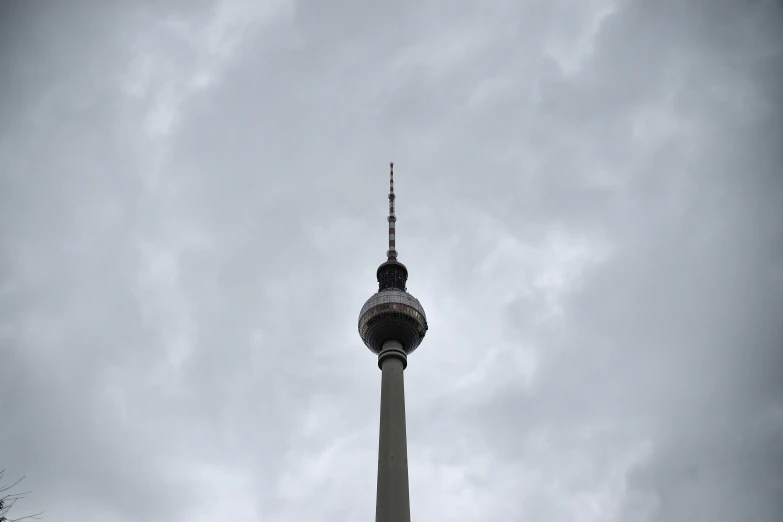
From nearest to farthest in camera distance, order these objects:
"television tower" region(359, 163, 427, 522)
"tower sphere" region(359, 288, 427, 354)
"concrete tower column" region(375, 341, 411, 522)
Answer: "concrete tower column" region(375, 341, 411, 522)
"television tower" region(359, 163, 427, 522)
"tower sphere" region(359, 288, 427, 354)

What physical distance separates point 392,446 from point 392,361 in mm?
12344

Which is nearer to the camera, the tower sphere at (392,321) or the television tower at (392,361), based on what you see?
the television tower at (392,361)

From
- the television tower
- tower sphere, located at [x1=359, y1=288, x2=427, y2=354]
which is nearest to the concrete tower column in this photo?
the television tower

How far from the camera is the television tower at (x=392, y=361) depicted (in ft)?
210

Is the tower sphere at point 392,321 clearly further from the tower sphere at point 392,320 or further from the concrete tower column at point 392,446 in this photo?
the concrete tower column at point 392,446

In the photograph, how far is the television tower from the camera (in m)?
64.0

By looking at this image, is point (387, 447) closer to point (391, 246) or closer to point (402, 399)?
point (402, 399)

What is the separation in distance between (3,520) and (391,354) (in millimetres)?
57503

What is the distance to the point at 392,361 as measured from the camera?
7794 cm

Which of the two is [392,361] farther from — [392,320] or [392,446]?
[392,446]

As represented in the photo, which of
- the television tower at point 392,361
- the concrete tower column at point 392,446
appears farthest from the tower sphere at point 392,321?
the concrete tower column at point 392,446

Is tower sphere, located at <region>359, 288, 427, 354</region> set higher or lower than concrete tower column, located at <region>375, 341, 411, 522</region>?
higher

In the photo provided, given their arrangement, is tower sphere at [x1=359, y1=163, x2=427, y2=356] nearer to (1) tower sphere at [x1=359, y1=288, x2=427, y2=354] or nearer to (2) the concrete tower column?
(1) tower sphere at [x1=359, y1=288, x2=427, y2=354]

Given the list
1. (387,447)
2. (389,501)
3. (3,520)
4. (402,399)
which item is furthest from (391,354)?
(3,520)
